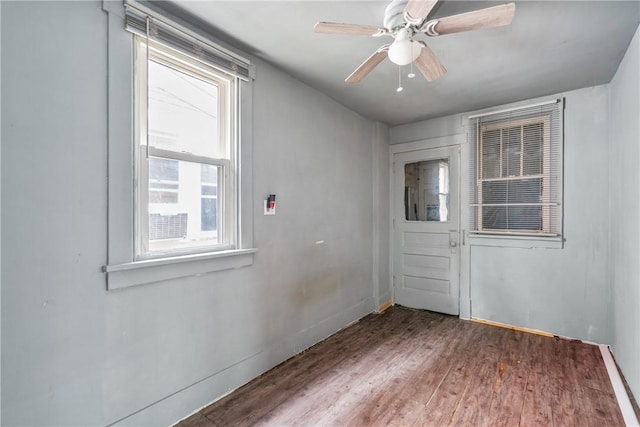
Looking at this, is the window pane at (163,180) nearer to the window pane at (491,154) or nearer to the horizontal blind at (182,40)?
the horizontal blind at (182,40)

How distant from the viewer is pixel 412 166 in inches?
170

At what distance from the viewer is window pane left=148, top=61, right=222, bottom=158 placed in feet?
6.29

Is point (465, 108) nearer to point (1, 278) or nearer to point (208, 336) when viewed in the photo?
point (208, 336)

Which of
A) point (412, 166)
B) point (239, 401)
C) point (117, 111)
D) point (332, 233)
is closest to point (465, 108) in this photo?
point (412, 166)

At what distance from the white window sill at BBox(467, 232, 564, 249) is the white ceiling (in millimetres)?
1571

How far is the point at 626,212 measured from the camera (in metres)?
2.41

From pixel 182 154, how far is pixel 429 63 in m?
1.72

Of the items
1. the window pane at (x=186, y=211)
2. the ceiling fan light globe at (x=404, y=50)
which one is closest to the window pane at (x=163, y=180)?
the window pane at (x=186, y=211)

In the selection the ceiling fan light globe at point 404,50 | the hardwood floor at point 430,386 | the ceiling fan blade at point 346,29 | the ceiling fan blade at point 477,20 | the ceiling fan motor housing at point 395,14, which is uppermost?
the ceiling fan motor housing at point 395,14

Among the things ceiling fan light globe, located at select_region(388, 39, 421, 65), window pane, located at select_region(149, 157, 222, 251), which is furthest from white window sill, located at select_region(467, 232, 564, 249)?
window pane, located at select_region(149, 157, 222, 251)

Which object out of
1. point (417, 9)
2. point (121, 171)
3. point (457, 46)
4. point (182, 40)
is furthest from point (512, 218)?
point (121, 171)

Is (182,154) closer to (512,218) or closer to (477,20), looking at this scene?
(477,20)

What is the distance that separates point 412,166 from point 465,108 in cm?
99

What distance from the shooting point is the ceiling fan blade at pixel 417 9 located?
1.40 meters
